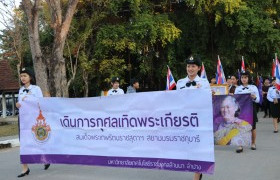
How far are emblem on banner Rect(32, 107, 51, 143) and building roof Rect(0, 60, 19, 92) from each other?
3120cm

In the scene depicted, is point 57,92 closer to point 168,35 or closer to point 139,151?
point 168,35

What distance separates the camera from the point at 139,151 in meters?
6.29

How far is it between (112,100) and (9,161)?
405 centimetres

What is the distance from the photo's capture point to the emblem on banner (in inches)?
285

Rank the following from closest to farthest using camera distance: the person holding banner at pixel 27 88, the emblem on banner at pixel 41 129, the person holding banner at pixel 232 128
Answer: the emblem on banner at pixel 41 129, the person holding banner at pixel 27 88, the person holding banner at pixel 232 128

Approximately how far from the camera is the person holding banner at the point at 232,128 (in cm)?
943

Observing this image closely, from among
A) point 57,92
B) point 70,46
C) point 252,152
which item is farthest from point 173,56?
point 252,152

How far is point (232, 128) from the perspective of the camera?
9.60m

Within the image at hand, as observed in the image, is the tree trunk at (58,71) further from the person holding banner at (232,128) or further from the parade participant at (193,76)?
the parade participant at (193,76)

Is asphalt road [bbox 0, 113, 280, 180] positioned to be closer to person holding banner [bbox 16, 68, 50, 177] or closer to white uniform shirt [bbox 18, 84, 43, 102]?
person holding banner [bbox 16, 68, 50, 177]

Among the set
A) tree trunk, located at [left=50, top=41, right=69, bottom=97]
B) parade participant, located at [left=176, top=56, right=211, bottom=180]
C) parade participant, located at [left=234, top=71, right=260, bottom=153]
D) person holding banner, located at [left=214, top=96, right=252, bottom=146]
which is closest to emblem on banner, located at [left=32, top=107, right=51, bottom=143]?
parade participant, located at [left=176, top=56, right=211, bottom=180]

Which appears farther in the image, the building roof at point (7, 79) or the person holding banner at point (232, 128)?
the building roof at point (7, 79)

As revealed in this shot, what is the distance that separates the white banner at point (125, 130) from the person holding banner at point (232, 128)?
12.8 feet

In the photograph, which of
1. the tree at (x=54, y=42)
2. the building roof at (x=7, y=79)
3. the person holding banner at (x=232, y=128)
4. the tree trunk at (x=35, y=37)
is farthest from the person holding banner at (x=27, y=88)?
the building roof at (x=7, y=79)
